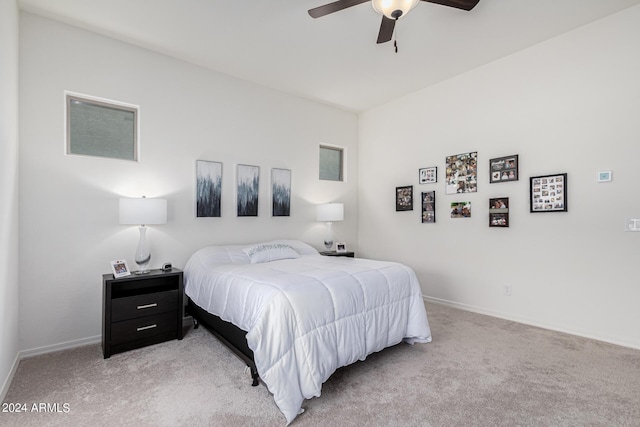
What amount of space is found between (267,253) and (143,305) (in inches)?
49.8

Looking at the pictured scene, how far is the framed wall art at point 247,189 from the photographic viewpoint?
158 inches

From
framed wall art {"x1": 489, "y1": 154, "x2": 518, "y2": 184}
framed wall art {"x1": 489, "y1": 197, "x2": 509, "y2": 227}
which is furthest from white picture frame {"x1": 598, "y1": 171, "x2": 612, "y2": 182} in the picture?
framed wall art {"x1": 489, "y1": 197, "x2": 509, "y2": 227}

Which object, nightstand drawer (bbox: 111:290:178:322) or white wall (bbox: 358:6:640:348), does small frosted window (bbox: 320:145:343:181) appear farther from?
nightstand drawer (bbox: 111:290:178:322)

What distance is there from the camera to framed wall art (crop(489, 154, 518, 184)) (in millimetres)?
3521

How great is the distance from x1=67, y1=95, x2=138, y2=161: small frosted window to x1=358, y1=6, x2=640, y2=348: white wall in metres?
3.61

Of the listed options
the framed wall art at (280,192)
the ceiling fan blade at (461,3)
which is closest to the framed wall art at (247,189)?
the framed wall art at (280,192)

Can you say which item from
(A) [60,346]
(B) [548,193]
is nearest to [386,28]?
(B) [548,193]

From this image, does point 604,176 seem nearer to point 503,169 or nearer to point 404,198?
point 503,169

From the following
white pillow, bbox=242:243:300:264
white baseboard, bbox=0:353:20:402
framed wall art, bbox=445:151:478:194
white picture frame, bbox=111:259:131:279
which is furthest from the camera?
framed wall art, bbox=445:151:478:194

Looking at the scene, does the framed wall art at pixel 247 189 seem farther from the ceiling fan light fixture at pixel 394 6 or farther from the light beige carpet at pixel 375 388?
the ceiling fan light fixture at pixel 394 6

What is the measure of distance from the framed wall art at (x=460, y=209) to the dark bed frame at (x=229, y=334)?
308 centimetres

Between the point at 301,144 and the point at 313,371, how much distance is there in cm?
343

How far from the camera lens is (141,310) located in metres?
2.80

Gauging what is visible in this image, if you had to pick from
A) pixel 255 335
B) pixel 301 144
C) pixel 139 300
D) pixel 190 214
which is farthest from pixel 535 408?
pixel 301 144
